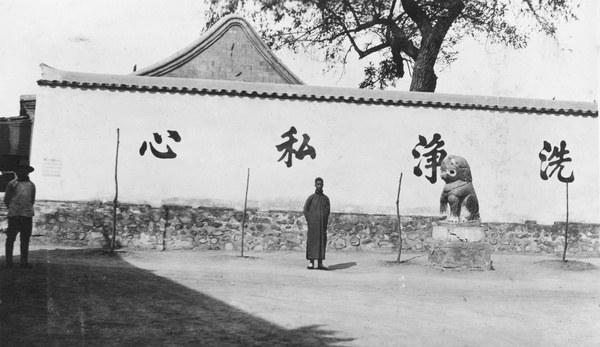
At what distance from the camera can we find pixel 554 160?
47.9 ft

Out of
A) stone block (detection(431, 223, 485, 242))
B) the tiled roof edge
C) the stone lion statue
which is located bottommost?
stone block (detection(431, 223, 485, 242))

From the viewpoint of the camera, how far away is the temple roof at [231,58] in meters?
17.4

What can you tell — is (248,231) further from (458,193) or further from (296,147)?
(458,193)

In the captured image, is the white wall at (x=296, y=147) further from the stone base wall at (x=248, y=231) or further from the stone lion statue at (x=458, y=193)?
the stone lion statue at (x=458, y=193)

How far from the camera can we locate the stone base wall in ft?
43.8

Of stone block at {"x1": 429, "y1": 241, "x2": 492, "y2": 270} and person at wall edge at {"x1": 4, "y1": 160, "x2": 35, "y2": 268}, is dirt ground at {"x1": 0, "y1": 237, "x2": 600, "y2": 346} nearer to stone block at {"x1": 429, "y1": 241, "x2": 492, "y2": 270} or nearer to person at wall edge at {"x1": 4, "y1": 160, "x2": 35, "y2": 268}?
stone block at {"x1": 429, "y1": 241, "x2": 492, "y2": 270}

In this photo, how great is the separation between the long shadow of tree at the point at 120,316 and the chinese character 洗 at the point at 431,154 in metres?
6.87

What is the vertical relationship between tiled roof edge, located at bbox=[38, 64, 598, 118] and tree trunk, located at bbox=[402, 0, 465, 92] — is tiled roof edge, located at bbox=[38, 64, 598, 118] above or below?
below

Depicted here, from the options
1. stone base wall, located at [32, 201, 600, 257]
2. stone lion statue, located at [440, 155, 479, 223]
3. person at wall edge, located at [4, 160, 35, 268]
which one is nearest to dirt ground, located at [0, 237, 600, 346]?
person at wall edge, located at [4, 160, 35, 268]

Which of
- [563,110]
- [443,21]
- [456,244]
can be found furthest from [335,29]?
[456,244]

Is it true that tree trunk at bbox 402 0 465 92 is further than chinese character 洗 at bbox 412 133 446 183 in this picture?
Yes

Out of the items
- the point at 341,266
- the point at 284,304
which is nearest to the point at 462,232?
the point at 341,266

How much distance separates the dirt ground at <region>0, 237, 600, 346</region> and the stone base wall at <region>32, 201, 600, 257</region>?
4.13 feet

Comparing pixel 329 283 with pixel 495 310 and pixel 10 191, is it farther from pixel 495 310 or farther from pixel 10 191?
pixel 10 191
